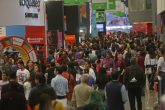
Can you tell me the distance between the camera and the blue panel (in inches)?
787

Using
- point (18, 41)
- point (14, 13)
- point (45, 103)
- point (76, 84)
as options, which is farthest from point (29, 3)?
point (45, 103)

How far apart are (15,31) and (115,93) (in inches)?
417

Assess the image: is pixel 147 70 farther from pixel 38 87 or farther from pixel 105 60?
pixel 38 87

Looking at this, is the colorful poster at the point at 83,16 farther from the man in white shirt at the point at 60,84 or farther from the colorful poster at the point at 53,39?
the man in white shirt at the point at 60,84

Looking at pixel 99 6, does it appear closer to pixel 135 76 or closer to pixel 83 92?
pixel 135 76

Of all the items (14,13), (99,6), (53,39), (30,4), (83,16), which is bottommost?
(53,39)

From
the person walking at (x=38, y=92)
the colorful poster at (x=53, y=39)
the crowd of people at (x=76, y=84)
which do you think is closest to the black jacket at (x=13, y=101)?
the crowd of people at (x=76, y=84)

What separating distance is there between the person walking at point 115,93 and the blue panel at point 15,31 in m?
9.97

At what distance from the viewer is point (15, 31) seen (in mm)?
20281

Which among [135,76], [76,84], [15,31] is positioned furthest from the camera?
[15,31]

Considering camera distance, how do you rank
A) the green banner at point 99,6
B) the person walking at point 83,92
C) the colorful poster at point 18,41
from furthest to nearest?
the green banner at point 99,6 → the colorful poster at point 18,41 → the person walking at point 83,92

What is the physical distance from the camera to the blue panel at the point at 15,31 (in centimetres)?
1998

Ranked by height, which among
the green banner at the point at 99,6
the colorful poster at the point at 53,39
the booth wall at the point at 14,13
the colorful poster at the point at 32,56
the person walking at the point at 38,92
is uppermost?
the green banner at the point at 99,6

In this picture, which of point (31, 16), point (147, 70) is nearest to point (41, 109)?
point (147, 70)
